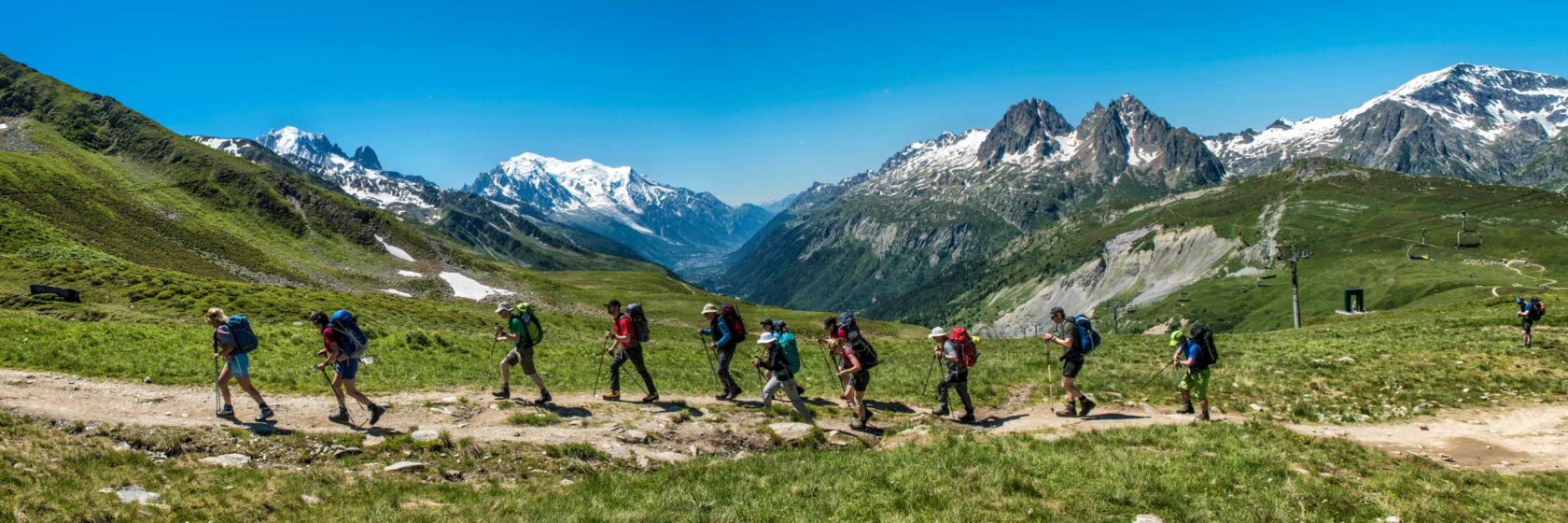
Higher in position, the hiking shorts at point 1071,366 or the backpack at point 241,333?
the backpack at point 241,333

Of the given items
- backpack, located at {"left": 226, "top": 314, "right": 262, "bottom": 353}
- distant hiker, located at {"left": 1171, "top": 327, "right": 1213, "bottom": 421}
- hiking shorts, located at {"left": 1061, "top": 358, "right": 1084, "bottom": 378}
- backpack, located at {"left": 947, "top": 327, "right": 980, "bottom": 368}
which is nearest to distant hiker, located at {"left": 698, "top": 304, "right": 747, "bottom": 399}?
backpack, located at {"left": 947, "top": 327, "right": 980, "bottom": 368}

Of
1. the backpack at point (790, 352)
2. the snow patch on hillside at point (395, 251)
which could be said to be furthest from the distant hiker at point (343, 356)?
the snow patch on hillside at point (395, 251)

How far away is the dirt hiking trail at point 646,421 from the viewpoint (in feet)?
57.5

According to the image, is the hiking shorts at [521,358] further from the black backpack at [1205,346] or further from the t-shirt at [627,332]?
the black backpack at [1205,346]

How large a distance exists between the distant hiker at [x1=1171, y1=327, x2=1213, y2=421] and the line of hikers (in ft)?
0.10

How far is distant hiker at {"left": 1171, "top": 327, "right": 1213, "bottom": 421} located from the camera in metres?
21.5

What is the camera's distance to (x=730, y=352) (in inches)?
928

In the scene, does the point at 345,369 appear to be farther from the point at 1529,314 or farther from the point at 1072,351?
the point at 1529,314

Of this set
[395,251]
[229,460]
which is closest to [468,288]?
[395,251]

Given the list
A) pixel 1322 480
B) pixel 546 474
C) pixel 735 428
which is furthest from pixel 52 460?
pixel 1322 480

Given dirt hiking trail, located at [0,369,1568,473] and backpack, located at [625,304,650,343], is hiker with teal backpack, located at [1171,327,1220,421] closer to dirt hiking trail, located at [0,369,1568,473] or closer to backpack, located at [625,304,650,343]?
dirt hiking trail, located at [0,369,1568,473]

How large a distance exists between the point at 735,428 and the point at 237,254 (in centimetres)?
10451

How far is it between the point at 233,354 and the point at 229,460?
15.3ft

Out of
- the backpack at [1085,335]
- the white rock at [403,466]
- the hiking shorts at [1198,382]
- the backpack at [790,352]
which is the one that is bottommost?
the white rock at [403,466]
